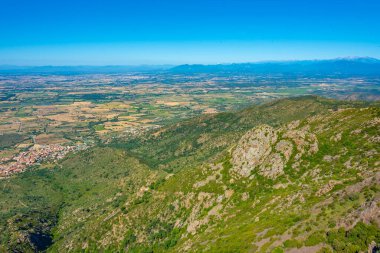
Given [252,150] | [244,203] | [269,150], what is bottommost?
[244,203]

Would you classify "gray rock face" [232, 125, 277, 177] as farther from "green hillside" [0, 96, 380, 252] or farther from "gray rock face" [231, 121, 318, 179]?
"green hillside" [0, 96, 380, 252]

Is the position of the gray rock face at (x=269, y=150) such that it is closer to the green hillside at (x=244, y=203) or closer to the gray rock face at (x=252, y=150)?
the gray rock face at (x=252, y=150)

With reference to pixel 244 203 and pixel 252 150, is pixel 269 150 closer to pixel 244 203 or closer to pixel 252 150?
pixel 252 150

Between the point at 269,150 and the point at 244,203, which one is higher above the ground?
the point at 269,150

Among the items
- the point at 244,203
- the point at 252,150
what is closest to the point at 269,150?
the point at 252,150

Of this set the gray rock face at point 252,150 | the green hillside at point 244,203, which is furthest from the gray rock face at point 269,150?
the green hillside at point 244,203

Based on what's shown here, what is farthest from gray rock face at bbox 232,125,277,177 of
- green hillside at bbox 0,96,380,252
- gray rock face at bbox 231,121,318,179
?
green hillside at bbox 0,96,380,252

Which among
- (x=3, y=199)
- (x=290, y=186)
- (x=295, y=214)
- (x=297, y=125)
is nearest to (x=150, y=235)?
(x=290, y=186)

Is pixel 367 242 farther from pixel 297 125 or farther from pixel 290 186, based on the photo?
pixel 297 125
